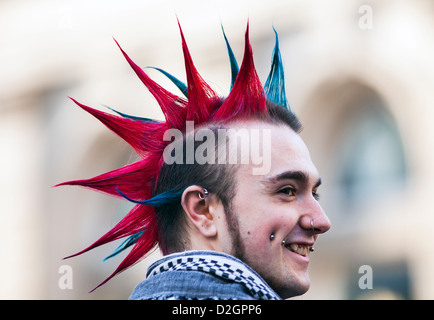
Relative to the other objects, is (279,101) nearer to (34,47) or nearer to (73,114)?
(73,114)

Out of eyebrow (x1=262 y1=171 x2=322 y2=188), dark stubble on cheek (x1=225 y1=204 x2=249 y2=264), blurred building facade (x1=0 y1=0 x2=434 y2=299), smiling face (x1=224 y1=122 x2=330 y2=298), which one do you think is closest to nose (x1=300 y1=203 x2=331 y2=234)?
smiling face (x1=224 y1=122 x2=330 y2=298)

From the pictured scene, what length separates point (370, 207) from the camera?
21.5ft

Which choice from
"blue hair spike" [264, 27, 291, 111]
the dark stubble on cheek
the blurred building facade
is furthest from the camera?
the blurred building facade

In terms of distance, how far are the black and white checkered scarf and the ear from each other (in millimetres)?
166

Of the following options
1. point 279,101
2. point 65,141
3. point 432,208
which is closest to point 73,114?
point 65,141

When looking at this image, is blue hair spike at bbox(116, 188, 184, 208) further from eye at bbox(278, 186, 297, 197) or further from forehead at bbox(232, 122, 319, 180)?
eye at bbox(278, 186, 297, 197)

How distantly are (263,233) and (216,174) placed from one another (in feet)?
Answer: 0.96

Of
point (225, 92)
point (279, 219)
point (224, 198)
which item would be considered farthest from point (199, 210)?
point (225, 92)

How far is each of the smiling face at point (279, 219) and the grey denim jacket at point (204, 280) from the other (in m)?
0.12

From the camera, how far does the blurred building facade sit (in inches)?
254

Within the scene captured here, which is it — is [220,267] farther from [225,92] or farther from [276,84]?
[225,92]

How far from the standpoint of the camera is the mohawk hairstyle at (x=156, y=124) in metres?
2.60

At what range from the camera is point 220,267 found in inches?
85.5

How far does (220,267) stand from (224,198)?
1.13 feet
